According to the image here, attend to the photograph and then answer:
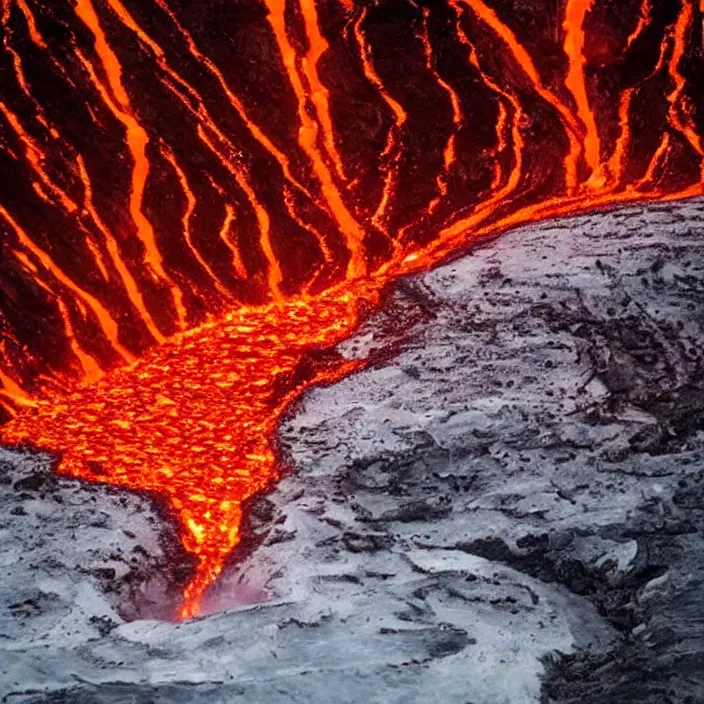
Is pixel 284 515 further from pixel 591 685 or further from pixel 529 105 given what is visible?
pixel 529 105

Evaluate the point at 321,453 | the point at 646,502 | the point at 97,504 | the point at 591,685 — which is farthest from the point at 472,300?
the point at 591,685

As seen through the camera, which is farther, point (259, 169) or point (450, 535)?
point (259, 169)

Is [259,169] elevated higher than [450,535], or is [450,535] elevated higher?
[259,169]

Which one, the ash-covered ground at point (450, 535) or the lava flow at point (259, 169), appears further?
the lava flow at point (259, 169)

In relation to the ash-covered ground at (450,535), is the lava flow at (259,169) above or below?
above

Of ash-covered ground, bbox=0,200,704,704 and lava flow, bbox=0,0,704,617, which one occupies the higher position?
lava flow, bbox=0,0,704,617
